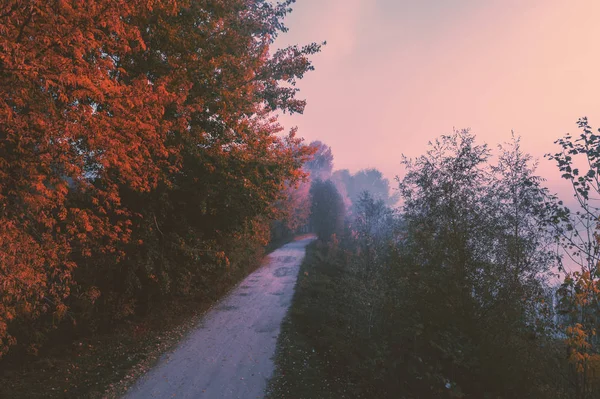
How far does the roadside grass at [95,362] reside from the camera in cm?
708

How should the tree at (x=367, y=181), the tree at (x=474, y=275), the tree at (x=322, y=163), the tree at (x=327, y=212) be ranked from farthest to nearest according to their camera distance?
the tree at (x=367, y=181) < the tree at (x=322, y=163) < the tree at (x=327, y=212) < the tree at (x=474, y=275)

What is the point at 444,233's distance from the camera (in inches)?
329

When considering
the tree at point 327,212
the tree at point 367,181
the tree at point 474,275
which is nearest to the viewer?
the tree at point 474,275

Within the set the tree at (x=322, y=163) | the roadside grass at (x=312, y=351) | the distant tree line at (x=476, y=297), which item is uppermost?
the tree at (x=322, y=163)

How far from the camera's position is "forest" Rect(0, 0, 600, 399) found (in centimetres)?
549

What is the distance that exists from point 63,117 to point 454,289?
29.1ft

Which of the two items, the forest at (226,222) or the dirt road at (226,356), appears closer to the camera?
the forest at (226,222)

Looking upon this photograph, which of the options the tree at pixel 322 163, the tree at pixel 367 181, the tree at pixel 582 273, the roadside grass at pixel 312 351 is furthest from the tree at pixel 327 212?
the tree at pixel 367 181

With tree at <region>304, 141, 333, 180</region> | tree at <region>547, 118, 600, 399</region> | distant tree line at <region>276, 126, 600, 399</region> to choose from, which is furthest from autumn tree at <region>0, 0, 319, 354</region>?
tree at <region>304, 141, 333, 180</region>

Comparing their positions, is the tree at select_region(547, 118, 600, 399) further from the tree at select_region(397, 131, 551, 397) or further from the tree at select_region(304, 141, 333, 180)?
the tree at select_region(304, 141, 333, 180)

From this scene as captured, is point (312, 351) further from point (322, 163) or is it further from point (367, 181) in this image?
point (367, 181)

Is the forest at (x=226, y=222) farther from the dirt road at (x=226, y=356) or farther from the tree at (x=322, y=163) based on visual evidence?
the tree at (x=322, y=163)

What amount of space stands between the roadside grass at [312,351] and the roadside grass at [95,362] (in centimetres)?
344

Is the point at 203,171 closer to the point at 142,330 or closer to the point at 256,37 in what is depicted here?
the point at 142,330
